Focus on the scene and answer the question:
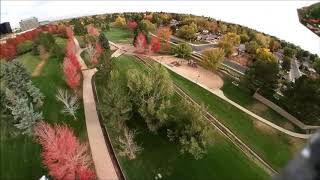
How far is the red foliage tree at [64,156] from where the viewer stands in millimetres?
38781

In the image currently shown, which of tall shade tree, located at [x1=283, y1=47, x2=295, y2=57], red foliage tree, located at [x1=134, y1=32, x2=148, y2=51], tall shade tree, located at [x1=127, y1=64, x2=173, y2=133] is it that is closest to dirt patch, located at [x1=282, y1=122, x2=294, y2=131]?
tall shade tree, located at [x1=127, y1=64, x2=173, y2=133]

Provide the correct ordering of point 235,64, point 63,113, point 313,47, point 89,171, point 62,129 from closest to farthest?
point 89,171 → point 62,129 → point 63,113 → point 235,64 → point 313,47

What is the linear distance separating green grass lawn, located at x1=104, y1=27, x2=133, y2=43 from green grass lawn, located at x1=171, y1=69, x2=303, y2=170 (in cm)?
3882

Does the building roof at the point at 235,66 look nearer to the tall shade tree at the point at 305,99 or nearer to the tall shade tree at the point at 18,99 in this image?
the tall shade tree at the point at 305,99

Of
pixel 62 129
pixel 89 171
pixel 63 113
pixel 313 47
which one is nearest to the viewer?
pixel 89 171

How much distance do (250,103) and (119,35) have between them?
5501 cm

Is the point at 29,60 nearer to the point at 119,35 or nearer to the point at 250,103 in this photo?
the point at 119,35

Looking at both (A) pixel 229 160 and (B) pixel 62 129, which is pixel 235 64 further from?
(B) pixel 62 129

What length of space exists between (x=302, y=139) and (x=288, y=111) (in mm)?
6601

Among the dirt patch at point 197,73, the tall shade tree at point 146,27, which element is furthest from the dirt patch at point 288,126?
the tall shade tree at point 146,27

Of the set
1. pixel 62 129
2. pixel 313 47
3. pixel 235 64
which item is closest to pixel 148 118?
pixel 62 129

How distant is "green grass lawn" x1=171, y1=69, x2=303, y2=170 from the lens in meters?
49.5

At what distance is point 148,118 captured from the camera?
46906 mm

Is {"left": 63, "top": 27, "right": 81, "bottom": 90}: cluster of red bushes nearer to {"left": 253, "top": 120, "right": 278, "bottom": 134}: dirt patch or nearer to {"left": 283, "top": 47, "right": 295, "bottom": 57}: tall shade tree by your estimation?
{"left": 253, "top": 120, "right": 278, "bottom": 134}: dirt patch
